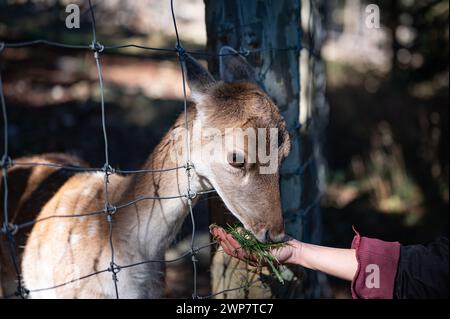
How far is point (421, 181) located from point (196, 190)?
472 cm

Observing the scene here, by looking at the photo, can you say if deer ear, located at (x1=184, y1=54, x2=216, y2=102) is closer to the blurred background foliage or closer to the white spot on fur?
the white spot on fur

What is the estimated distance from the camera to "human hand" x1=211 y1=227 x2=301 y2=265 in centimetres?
254

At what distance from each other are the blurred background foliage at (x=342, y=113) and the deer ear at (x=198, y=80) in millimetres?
1398

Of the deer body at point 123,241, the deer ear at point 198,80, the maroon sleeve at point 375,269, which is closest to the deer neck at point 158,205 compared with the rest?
the deer body at point 123,241

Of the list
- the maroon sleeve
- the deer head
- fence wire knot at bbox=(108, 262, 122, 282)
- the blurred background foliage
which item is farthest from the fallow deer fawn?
the blurred background foliage

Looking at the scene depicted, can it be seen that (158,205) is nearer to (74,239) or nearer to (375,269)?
(74,239)

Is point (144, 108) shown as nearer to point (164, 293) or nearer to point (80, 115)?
point (80, 115)

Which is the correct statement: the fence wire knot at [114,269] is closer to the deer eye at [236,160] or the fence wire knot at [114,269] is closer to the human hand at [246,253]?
the human hand at [246,253]

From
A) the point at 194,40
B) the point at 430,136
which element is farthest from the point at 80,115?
the point at 194,40

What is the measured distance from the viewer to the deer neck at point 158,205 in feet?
9.17

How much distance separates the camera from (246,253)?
259 centimetres

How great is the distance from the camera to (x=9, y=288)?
3.39 metres

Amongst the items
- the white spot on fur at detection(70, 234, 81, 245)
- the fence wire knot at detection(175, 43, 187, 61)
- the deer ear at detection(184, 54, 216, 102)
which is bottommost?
the white spot on fur at detection(70, 234, 81, 245)

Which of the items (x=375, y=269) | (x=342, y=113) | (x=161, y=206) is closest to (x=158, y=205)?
(x=161, y=206)
